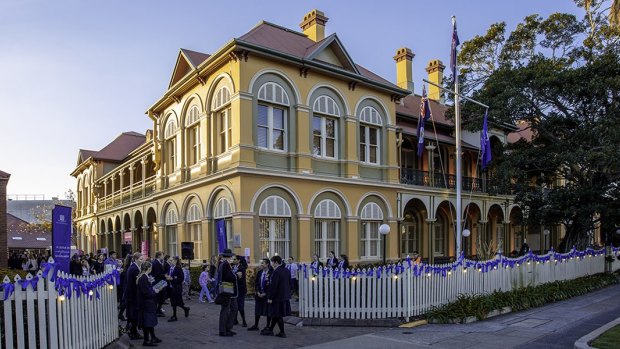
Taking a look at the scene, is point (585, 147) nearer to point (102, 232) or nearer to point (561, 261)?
point (561, 261)

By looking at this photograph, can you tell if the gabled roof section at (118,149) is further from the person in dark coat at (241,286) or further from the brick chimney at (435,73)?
the person in dark coat at (241,286)

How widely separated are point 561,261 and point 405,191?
8.42 meters

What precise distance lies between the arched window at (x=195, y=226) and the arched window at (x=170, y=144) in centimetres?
331

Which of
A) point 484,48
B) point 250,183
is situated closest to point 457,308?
point 250,183

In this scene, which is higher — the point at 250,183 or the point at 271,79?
the point at 271,79

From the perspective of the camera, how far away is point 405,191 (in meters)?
26.3

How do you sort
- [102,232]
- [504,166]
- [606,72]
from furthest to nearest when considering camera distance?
1. [102,232]
2. [504,166]
3. [606,72]

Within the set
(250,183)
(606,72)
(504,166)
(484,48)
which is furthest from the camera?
(484,48)

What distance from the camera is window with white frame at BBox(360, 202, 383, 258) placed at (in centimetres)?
2383

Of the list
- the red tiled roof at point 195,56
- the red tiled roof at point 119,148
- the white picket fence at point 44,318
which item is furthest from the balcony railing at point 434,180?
the red tiled roof at point 119,148

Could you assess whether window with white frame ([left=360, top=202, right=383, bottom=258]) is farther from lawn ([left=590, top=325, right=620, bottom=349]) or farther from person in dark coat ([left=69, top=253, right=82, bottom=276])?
lawn ([left=590, top=325, right=620, bottom=349])

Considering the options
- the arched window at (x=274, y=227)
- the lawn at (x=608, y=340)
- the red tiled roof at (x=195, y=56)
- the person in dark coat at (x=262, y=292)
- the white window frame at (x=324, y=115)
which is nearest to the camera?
the lawn at (x=608, y=340)

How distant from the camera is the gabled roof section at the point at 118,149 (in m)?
42.5

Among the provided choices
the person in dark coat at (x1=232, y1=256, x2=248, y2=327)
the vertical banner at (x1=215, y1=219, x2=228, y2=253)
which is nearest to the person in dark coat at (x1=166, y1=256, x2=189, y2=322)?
the person in dark coat at (x1=232, y1=256, x2=248, y2=327)
